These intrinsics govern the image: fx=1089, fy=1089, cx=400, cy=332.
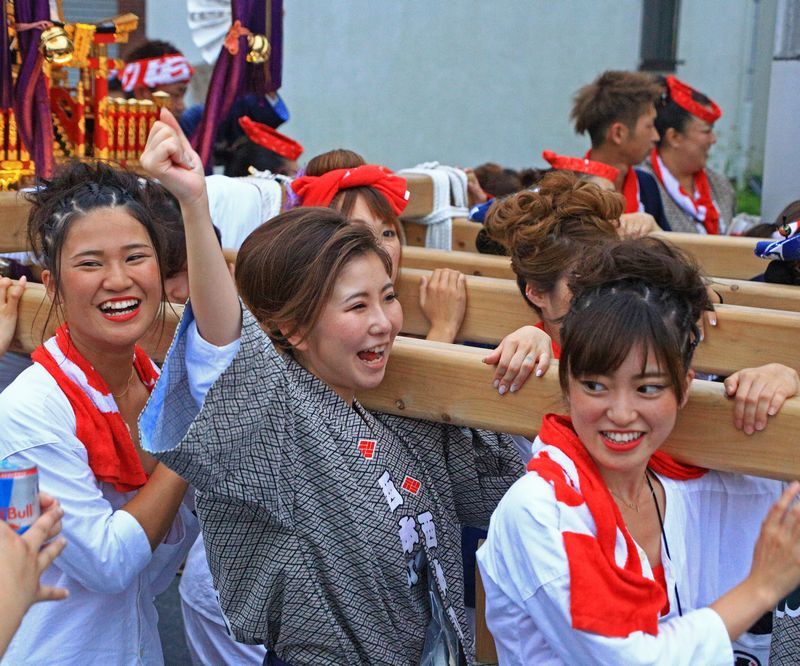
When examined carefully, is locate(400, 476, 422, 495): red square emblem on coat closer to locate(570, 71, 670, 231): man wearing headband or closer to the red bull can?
the red bull can

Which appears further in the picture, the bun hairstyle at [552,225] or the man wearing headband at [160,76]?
the man wearing headband at [160,76]

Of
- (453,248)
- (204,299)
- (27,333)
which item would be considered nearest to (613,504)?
(204,299)

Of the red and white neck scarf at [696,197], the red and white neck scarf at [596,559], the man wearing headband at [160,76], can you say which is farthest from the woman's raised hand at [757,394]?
the man wearing headband at [160,76]

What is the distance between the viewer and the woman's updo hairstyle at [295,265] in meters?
1.96

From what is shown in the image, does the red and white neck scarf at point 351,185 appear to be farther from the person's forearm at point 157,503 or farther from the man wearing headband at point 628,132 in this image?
the man wearing headband at point 628,132

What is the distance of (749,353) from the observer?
2.26m

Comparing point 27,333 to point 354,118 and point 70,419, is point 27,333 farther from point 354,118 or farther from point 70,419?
point 354,118

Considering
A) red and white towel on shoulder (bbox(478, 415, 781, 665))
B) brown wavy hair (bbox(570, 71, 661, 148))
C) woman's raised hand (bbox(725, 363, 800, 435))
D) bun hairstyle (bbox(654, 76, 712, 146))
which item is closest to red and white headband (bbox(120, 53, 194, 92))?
brown wavy hair (bbox(570, 71, 661, 148))

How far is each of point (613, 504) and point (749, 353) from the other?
750 mm

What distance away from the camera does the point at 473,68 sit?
9883 mm

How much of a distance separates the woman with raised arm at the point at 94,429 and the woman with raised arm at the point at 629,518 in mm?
720

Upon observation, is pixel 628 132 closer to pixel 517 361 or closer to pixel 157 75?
pixel 157 75

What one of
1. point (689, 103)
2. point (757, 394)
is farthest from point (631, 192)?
point (757, 394)

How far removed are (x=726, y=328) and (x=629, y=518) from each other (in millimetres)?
657
